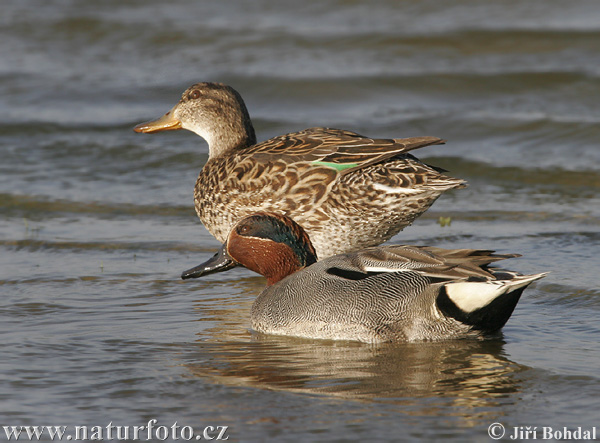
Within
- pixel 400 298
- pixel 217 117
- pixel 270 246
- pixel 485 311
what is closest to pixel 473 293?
pixel 485 311

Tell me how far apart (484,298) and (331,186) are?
6.85ft

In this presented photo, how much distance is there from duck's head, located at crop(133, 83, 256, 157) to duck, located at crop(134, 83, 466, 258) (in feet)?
2.47

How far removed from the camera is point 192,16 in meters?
19.0

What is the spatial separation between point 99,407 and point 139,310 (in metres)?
1.92

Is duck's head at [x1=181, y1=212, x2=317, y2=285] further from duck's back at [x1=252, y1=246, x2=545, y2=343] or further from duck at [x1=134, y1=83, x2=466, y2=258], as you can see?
duck at [x1=134, y1=83, x2=466, y2=258]

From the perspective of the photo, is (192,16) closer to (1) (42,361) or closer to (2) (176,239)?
(2) (176,239)

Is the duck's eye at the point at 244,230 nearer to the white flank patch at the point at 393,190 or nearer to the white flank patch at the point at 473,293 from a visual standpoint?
the white flank patch at the point at 393,190

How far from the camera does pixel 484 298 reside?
5.44m

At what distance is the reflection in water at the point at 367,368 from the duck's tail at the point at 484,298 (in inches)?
7.3

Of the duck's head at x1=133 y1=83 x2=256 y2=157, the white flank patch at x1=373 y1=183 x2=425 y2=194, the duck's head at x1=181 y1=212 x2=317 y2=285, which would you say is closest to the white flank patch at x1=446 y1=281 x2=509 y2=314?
the duck's head at x1=181 y1=212 x2=317 y2=285

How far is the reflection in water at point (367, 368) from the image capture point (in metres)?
4.89

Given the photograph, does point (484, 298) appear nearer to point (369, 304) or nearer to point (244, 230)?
point (369, 304)

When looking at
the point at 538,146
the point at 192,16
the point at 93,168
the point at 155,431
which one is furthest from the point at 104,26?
the point at 155,431

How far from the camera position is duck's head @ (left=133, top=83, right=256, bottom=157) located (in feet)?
27.6
